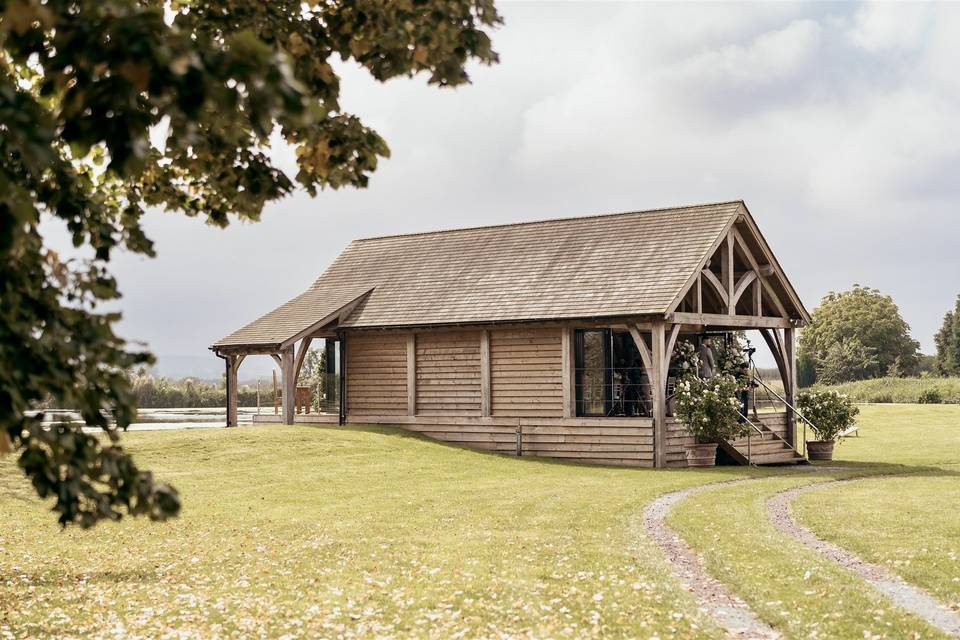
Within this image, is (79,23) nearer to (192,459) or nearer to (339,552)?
(339,552)

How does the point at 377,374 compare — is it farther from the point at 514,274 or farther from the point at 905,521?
the point at 905,521

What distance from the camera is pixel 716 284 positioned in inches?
1078

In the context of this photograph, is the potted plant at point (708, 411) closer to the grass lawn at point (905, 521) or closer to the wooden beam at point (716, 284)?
the wooden beam at point (716, 284)

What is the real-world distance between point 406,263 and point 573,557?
21.2 metres

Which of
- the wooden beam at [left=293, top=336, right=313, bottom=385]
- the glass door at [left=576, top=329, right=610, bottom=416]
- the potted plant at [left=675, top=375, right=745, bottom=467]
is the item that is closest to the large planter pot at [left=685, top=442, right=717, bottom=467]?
the potted plant at [left=675, top=375, right=745, bottom=467]

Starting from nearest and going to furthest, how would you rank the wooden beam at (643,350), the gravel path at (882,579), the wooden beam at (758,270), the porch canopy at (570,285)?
the gravel path at (882,579) → the wooden beam at (643,350) → the porch canopy at (570,285) → the wooden beam at (758,270)

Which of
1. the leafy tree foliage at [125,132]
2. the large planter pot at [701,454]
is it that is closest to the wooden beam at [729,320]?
the large planter pot at [701,454]

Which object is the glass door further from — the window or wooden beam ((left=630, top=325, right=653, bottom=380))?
wooden beam ((left=630, top=325, right=653, bottom=380))

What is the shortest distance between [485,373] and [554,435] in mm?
2552

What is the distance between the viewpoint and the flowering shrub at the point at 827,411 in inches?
1097

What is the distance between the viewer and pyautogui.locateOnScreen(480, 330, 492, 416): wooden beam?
92.0 feet

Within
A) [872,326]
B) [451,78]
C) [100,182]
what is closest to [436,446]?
[100,182]

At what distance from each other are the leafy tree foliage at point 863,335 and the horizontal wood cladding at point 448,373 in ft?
187

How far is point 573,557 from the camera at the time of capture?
12875 millimetres
